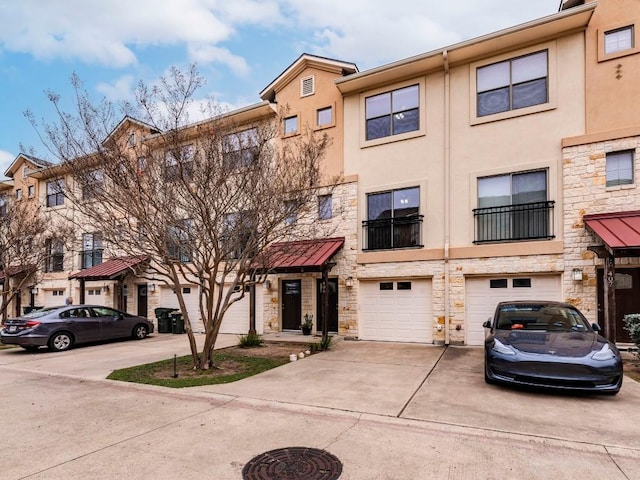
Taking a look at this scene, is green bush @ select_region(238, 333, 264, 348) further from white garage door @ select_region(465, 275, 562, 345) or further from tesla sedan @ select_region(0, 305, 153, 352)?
white garage door @ select_region(465, 275, 562, 345)

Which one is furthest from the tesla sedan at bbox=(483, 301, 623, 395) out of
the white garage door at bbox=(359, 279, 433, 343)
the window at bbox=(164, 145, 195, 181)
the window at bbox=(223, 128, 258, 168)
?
the window at bbox=(164, 145, 195, 181)

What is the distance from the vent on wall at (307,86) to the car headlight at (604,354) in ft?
38.9

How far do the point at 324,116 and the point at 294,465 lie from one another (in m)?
12.4

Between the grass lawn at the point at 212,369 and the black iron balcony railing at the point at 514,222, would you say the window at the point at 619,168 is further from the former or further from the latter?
the grass lawn at the point at 212,369

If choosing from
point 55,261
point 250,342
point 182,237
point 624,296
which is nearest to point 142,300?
point 55,261

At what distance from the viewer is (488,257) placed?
11516mm

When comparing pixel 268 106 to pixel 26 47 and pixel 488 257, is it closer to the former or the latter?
pixel 26 47

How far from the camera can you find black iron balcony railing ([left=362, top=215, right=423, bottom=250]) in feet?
41.4

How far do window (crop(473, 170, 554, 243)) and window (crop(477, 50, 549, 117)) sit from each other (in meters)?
2.05

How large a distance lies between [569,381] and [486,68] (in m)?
9.45

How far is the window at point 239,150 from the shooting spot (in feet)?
28.5

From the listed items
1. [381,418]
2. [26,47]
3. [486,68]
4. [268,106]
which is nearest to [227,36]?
[268,106]

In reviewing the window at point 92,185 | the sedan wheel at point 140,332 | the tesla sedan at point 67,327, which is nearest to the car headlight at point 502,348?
the window at point 92,185

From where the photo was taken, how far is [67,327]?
12.5 m
